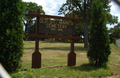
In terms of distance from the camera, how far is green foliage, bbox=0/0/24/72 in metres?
5.31

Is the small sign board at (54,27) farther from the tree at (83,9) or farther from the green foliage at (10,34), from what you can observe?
the tree at (83,9)

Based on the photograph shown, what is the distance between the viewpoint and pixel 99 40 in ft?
25.4

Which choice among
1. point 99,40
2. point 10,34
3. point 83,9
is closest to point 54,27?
point 99,40

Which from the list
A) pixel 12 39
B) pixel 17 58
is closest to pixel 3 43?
pixel 12 39

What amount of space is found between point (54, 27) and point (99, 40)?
2.83 meters

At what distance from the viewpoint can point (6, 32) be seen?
17.6 feet

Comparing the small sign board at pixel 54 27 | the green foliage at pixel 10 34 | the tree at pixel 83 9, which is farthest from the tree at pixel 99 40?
the tree at pixel 83 9

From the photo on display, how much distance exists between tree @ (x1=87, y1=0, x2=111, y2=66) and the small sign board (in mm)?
1463

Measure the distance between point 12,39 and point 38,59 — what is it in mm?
2186

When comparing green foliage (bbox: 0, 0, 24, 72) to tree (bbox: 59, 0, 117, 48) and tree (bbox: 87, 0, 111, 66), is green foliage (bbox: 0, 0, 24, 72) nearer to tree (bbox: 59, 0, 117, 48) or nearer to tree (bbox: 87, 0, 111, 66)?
tree (bbox: 87, 0, 111, 66)

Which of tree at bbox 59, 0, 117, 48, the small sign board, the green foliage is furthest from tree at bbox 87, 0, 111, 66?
tree at bbox 59, 0, 117, 48

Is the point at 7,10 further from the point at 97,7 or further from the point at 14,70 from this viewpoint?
the point at 97,7

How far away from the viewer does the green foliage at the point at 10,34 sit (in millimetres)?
5312

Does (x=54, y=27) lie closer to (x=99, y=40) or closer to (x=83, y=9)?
(x=99, y=40)
